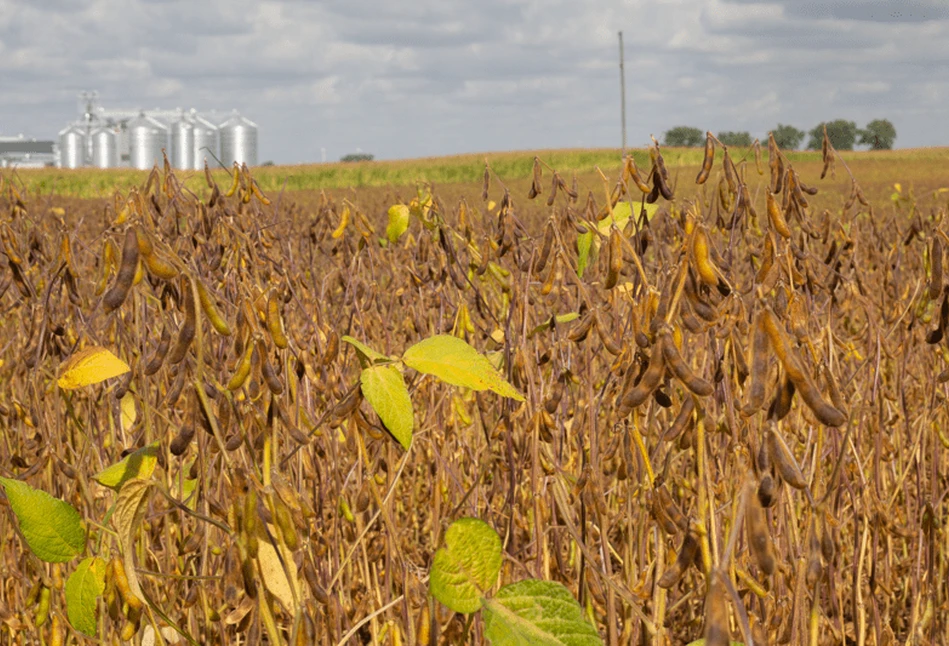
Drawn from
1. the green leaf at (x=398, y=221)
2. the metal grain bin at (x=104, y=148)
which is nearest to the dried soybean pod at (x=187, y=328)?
Answer: the green leaf at (x=398, y=221)

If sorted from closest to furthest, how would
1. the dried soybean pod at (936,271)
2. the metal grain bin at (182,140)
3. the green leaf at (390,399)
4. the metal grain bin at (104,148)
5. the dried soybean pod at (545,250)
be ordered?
the green leaf at (390,399), the dried soybean pod at (936,271), the dried soybean pod at (545,250), the metal grain bin at (182,140), the metal grain bin at (104,148)

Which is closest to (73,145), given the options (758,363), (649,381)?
(649,381)

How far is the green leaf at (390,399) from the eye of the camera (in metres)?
0.96

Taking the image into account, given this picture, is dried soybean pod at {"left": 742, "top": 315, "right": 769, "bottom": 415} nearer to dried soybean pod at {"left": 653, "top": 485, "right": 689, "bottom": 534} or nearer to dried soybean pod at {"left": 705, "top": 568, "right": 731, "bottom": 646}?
dried soybean pod at {"left": 705, "top": 568, "right": 731, "bottom": 646}

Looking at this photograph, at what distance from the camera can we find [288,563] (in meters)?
0.97

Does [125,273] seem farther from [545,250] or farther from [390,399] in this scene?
[545,250]

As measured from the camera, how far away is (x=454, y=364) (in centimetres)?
98

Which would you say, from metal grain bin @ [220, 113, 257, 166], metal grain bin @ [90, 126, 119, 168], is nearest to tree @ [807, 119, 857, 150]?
metal grain bin @ [220, 113, 257, 166]

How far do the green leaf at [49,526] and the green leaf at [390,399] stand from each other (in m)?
0.34

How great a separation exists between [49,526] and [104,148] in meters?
57.5

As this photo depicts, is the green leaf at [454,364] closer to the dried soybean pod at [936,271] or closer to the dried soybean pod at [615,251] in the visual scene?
the dried soybean pod at [615,251]

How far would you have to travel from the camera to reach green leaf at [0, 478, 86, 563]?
1026mm

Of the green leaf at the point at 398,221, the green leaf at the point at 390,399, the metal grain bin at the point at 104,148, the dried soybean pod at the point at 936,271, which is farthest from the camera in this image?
the metal grain bin at the point at 104,148

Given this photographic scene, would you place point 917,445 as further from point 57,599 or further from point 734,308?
point 57,599
